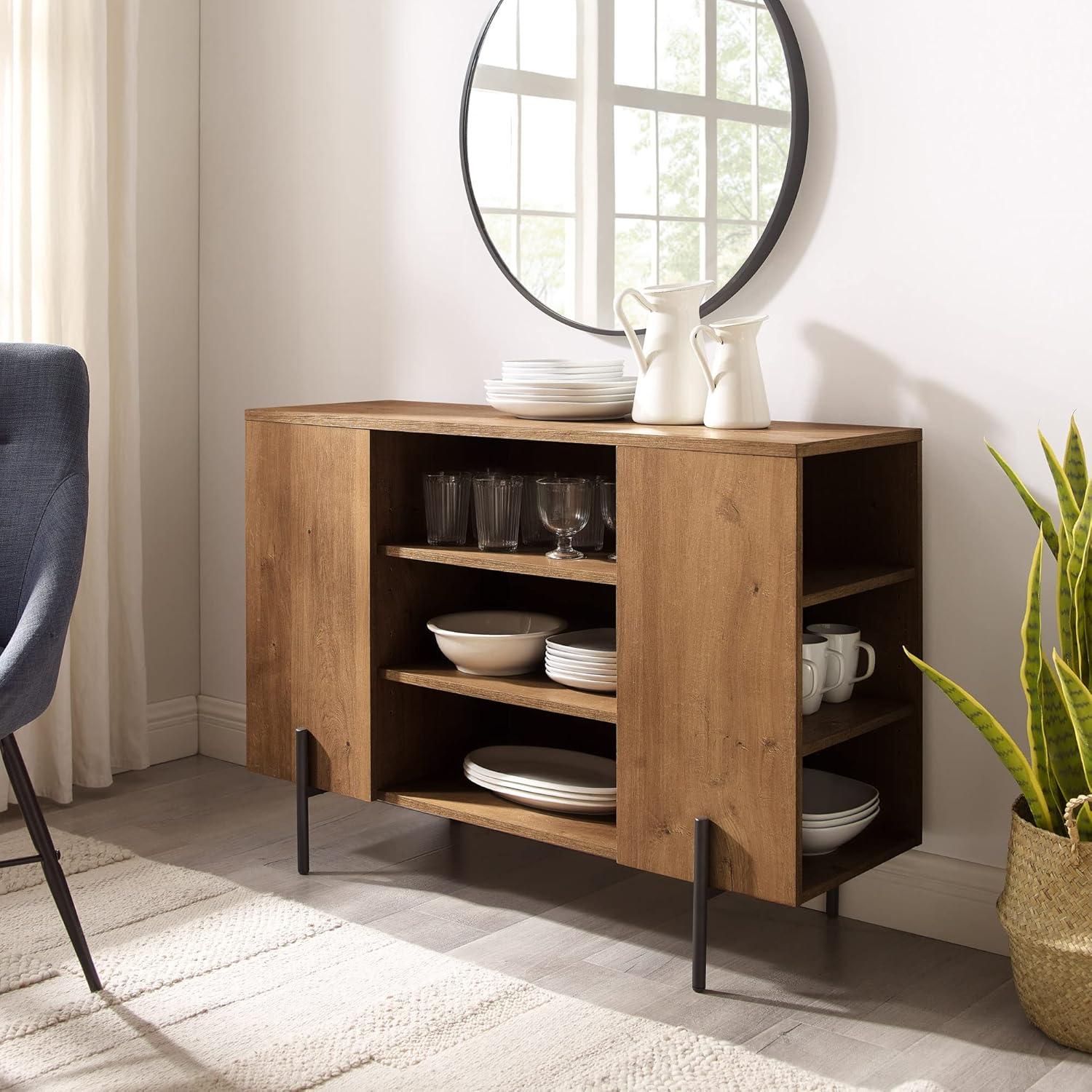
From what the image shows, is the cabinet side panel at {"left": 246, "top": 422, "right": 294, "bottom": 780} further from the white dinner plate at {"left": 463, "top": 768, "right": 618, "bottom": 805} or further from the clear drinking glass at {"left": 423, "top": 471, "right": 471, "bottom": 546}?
the white dinner plate at {"left": 463, "top": 768, "right": 618, "bottom": 805}

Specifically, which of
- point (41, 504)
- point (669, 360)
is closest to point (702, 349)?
point (669, 360)

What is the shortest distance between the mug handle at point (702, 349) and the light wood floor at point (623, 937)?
0.94m

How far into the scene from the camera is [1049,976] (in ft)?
6.11

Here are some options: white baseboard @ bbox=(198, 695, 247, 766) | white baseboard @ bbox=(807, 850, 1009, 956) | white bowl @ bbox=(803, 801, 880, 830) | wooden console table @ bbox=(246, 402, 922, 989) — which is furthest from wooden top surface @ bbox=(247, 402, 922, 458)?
white baseboard @ bbox=(198, 695, 247, 766)

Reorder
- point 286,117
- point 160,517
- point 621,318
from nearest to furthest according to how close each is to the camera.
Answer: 1. point 621,318
2. point 286,117
3. point 160,517

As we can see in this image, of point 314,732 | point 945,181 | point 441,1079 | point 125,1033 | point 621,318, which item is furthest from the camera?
point 314,732

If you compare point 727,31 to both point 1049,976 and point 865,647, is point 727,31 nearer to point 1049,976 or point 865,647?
point 865,647

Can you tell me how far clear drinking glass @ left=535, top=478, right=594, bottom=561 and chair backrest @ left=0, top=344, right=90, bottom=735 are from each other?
0.75 m

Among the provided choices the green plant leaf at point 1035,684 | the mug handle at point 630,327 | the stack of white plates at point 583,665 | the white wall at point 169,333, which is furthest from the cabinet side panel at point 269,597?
the green plant leaf at point 1035,684

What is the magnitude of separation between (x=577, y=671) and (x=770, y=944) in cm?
56

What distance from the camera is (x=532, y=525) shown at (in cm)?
249

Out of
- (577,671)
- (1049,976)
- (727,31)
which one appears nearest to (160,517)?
(577,671)

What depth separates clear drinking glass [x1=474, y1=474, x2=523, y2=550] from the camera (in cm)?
238

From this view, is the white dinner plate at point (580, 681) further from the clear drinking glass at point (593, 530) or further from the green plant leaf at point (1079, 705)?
the green plant leaf at point (1079, 705)
